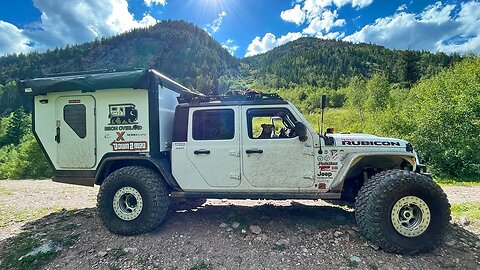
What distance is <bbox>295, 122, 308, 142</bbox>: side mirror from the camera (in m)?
4.12

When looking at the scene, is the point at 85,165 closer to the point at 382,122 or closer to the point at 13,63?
the point at 382,122

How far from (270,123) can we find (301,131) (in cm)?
63

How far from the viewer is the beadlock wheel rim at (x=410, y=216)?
12.3 ft

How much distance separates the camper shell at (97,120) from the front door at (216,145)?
525 millimetres

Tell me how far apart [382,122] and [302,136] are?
14350 millimetres

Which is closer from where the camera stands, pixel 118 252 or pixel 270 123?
pixel 118 252

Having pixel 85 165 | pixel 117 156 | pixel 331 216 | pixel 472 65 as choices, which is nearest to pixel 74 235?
pixel 85 165

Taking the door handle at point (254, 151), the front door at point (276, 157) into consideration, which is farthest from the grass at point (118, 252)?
the door handle at point (254, 151)

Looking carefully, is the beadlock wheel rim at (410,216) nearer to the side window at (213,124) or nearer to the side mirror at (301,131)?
the side mirror at (301,131)

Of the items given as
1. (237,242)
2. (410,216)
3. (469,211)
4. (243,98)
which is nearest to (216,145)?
(243,98)

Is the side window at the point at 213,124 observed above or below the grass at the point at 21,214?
above

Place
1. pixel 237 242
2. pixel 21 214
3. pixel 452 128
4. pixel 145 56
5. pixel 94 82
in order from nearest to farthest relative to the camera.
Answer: pixel 237 242
pixel 94 82
pixel 21 214
pixel 452 128
pixel 145 56

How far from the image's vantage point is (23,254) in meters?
3.90

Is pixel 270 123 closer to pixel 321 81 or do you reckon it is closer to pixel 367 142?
pixel 367 142
